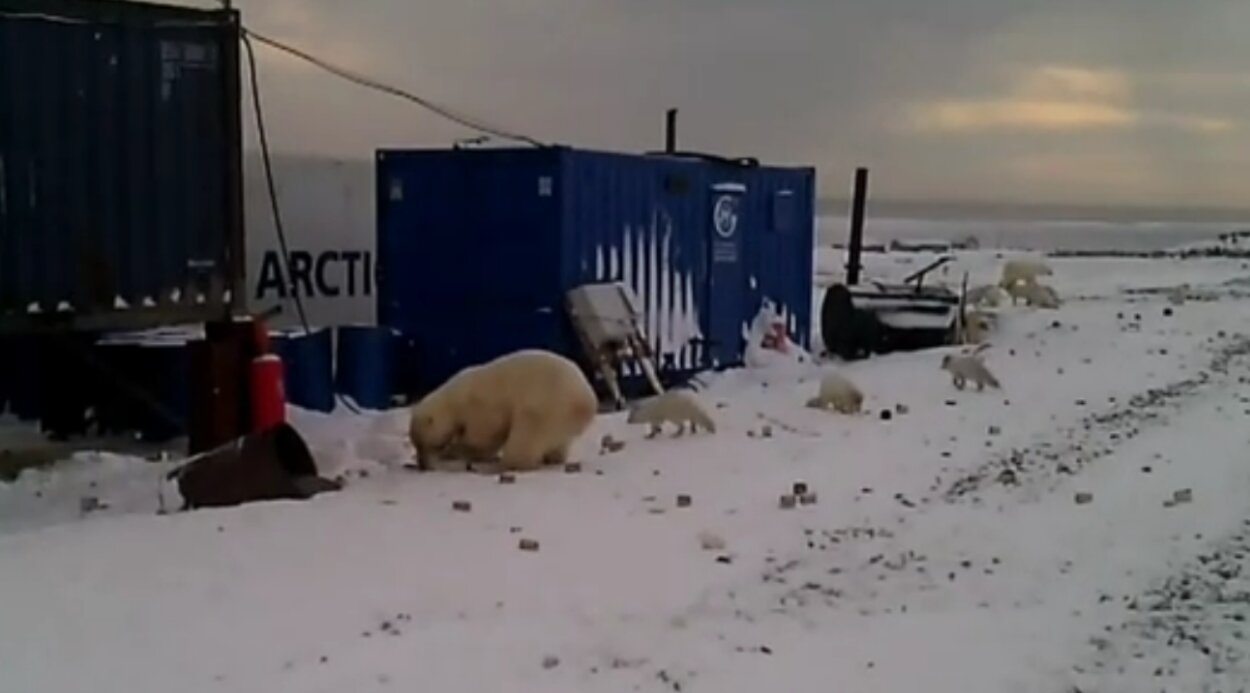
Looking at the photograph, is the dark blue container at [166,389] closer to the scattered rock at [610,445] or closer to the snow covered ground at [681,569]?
the snow covered ground at [681,569]

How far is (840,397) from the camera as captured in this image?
13.5 metres

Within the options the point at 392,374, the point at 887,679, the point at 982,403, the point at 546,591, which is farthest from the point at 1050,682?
the point at 392,374

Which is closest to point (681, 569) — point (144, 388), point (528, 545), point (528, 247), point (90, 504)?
point (528, 545)

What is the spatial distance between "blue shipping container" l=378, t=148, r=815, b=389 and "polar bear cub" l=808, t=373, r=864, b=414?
216cm

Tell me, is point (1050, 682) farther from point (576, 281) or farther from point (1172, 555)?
point (576, 281)

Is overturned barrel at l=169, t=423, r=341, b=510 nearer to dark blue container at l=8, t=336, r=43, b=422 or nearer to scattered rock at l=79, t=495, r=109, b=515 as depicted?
scattered rock at l=79, t=495, r=109, b=515

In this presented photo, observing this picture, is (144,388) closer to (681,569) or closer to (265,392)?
(265,392)

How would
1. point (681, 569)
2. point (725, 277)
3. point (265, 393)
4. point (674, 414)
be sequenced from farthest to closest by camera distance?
point (725, 277) → point (674, 414) → point (265, 393) → point (681, 569)

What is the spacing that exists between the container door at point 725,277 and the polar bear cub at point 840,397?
11.2ft

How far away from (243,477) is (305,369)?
3934 mm

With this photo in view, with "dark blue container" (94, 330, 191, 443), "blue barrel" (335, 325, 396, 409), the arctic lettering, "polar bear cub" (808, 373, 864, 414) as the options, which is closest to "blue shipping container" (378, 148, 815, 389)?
"blue barrel" (335, 325, 396, 409)

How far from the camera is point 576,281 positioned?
1480cm

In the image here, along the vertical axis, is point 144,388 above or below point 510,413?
below

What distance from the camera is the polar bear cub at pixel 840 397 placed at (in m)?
13.4
